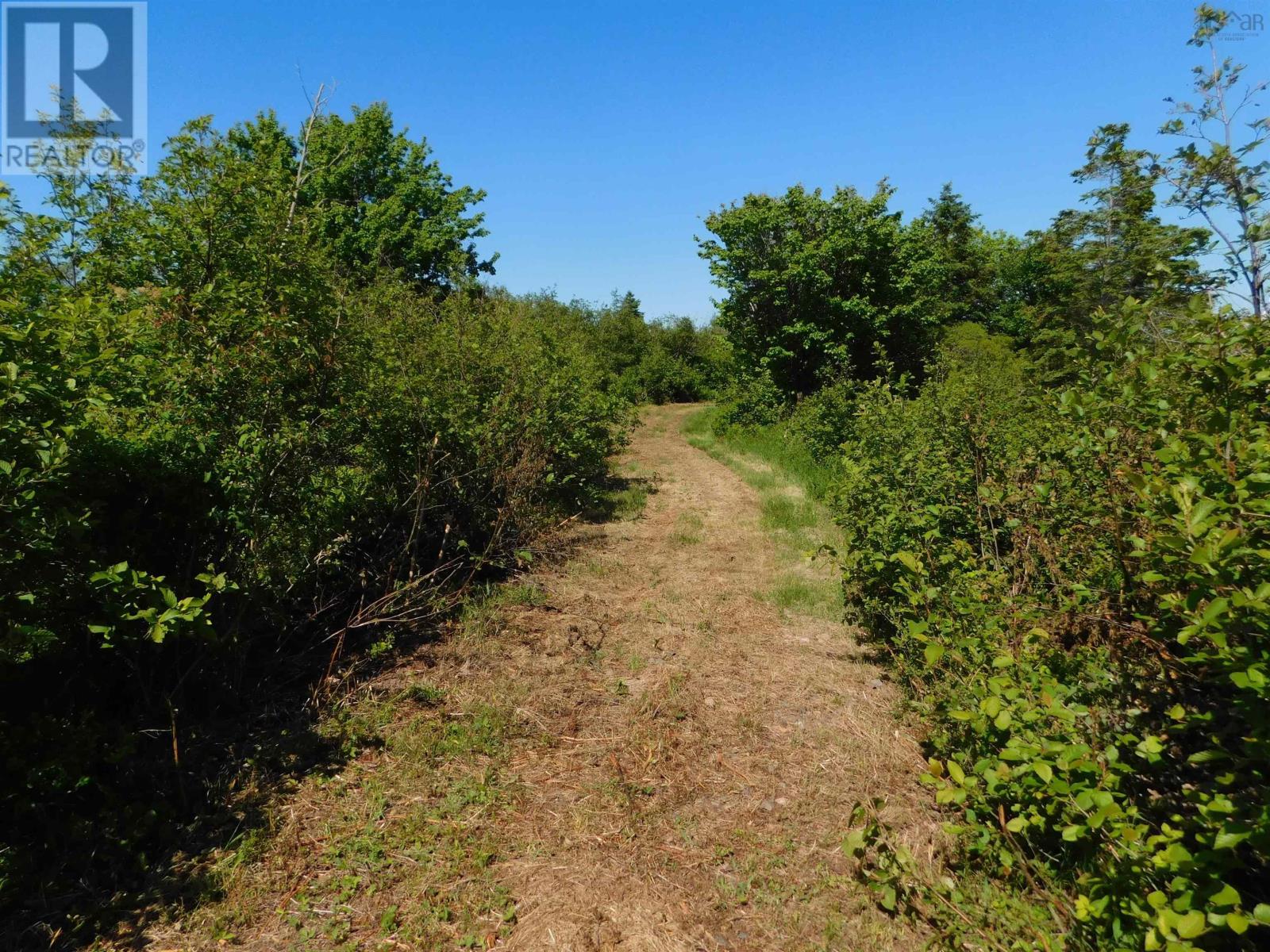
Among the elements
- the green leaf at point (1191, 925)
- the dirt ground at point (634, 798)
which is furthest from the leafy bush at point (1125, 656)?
the dirt ground at point (634, 798)

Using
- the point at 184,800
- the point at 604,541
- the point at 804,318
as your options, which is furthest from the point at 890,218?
the point at 184,800

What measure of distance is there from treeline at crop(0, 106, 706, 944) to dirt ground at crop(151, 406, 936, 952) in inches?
27.8

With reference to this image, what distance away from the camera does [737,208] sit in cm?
1956

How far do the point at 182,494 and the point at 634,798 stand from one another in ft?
10.7

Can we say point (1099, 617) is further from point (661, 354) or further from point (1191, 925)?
point (661, 354)

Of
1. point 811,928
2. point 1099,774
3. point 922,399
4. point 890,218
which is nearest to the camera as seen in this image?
point 1099,774

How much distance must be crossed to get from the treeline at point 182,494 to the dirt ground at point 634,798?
705mm

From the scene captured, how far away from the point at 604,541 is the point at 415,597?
3.72m

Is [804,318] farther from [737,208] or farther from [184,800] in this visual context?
[184,800]

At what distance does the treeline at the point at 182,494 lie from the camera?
2754 mm

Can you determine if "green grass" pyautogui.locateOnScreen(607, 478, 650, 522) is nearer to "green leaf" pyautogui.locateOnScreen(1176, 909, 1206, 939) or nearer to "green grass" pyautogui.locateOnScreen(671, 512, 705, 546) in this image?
"green grass" pyautogui.locateOnScreen(671, 512, 705, 546)

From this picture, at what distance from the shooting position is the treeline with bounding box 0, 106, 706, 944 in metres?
2.75

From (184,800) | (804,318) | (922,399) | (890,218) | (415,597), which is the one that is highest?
(890,218)

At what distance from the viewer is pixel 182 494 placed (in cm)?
376
